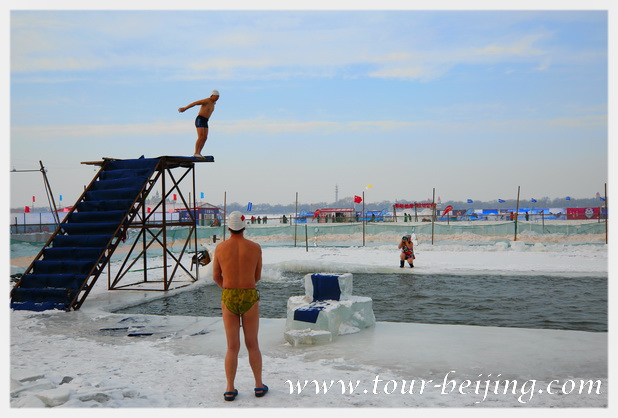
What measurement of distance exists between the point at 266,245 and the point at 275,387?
2756 centimetres

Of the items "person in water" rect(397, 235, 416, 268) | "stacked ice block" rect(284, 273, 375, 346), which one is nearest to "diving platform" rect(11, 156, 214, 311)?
"stacked ice block" rect(284, 273, 375, 346)

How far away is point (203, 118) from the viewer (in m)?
13.5

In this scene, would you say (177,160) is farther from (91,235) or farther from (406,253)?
(406,253)

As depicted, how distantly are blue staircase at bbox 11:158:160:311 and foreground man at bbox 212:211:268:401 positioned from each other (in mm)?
6908

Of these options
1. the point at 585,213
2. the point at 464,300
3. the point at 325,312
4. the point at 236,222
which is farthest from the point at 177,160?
the point at 585,213

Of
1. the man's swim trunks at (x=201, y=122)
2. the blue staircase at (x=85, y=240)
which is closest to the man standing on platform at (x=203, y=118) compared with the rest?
the man's swim trunks at (x=201, y=122)

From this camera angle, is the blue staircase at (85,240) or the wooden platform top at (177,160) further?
the wooden platform top at (177,160)

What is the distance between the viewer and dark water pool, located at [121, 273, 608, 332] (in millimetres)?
10102

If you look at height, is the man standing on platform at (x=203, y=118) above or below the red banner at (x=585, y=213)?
above

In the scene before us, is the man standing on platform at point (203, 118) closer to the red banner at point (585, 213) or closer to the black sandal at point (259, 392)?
the black sandal at point (259, 392)

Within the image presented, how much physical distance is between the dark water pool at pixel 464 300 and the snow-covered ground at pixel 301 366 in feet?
4.84

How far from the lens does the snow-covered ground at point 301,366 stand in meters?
5.23

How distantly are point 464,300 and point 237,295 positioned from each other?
27.9ft

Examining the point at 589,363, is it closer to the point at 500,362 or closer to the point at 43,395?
the point at 500,362
